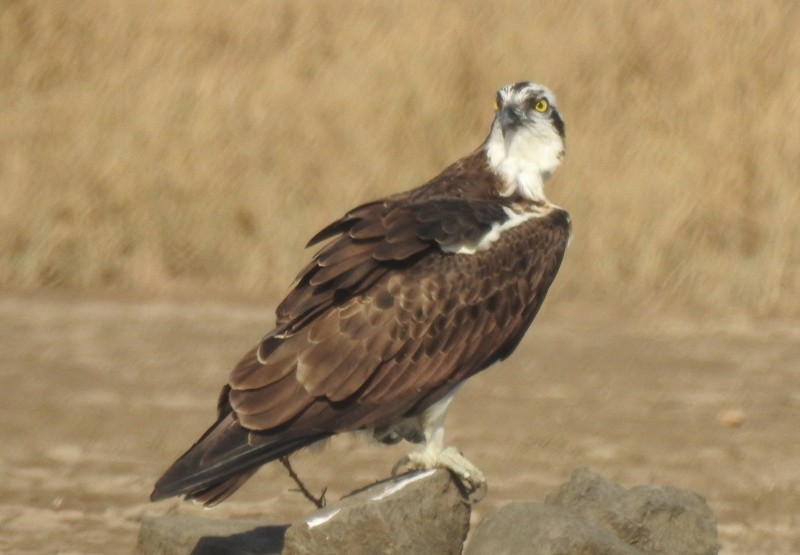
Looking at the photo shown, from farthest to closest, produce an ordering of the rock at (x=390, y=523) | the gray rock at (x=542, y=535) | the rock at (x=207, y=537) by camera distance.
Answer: the rock at (x=207, y=537), the rock at (x=390, y=523), the gray rock at (x=542, y=535)

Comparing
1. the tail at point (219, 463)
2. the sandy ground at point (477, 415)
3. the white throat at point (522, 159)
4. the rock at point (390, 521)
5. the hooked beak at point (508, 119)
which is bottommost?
the sandy ground at point (477, 415)

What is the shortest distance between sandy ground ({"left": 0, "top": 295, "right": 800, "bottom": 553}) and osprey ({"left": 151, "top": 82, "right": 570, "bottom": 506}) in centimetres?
221

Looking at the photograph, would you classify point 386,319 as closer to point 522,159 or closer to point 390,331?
point 390,331

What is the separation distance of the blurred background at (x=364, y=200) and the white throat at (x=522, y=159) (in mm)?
2239

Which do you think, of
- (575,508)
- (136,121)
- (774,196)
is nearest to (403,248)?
(575,508)

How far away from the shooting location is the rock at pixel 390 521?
7391 millimetres

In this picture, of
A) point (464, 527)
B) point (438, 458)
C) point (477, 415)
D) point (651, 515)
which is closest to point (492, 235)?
point (438, 458)

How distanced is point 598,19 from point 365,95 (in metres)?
2.75

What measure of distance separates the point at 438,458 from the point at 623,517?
761mm

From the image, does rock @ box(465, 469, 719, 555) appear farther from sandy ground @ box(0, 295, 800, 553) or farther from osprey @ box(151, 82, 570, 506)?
sandy ground @ box(0, 295, 800, 553)

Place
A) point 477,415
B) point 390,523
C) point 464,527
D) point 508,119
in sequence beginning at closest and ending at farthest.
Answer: point 390,523
point 464,527
point 508,119
point 477,415

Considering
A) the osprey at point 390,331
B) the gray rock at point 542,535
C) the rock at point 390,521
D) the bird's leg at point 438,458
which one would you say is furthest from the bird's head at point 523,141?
the gray rock at point 542,535

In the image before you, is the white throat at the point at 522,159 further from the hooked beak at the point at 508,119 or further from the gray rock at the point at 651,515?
the gray rock at the point at 651,515

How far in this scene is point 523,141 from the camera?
27.5 feet
